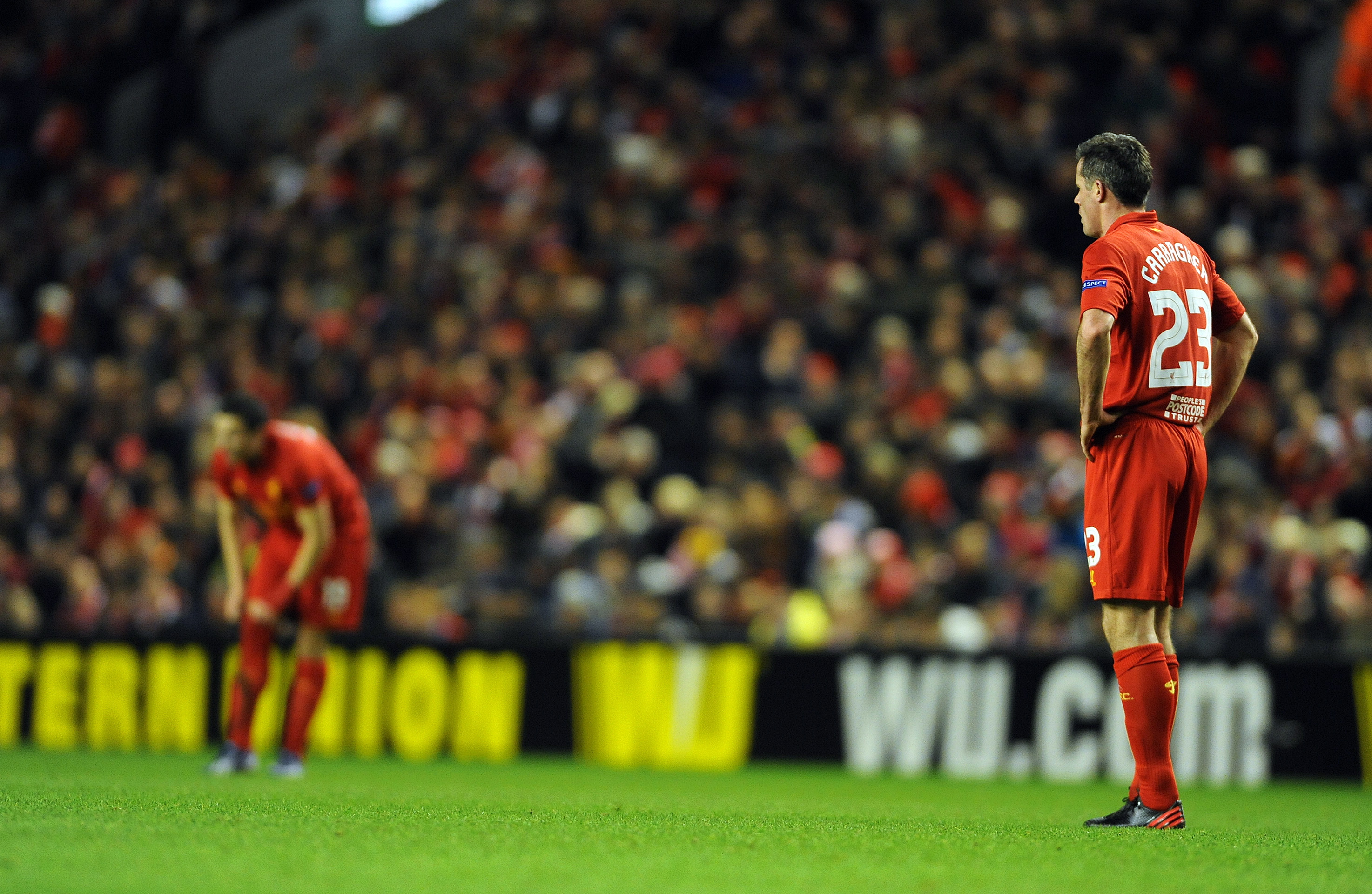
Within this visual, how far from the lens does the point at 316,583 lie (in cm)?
927

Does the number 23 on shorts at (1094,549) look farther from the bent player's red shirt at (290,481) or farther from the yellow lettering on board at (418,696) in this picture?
the yellow lettering on board at (418,696)

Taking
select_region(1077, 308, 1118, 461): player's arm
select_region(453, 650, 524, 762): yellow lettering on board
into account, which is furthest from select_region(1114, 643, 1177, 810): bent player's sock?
select_region(453, 650, 524, 762): yellow lettering on board

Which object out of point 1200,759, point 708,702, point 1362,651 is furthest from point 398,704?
point 1362,651

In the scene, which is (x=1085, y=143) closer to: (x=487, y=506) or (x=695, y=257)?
(x=487, y=506)

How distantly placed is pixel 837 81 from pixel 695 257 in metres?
2.62

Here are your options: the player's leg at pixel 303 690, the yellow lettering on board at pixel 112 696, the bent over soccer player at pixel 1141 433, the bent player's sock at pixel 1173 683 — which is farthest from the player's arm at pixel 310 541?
the yellow lettering on board at pixel 112 696

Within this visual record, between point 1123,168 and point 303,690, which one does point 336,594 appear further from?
point 1123,168

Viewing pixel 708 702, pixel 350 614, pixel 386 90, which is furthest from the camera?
pixel 386 90

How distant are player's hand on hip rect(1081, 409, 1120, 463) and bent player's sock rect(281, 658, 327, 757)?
4.88 metres

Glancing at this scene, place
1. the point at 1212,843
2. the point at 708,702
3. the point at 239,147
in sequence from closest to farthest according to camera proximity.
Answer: the point at 1212,843 → the point at 708,702 → the point at 239,147

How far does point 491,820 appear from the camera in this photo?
5.81 meters

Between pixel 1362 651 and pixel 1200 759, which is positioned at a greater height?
pixel 1362 651

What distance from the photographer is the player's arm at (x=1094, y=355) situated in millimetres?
5625

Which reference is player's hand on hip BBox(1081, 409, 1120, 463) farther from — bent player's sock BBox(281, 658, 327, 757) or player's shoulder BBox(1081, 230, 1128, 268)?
bent player's sock BBox(281, 658, 327, 757)
